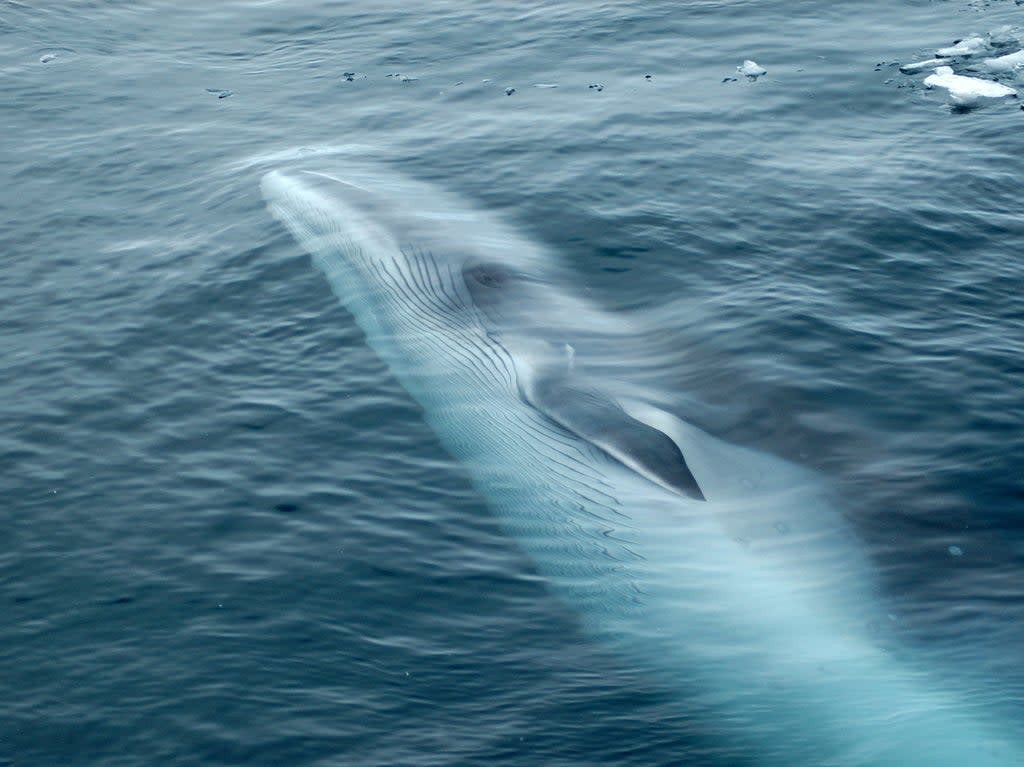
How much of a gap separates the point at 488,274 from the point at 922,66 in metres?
13.2

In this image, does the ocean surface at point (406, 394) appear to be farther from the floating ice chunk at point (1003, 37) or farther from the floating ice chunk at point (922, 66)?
the floating ice chunk at point (922, 66)

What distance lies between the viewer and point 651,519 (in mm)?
15055

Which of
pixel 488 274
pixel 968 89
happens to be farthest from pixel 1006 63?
pixel 488 274

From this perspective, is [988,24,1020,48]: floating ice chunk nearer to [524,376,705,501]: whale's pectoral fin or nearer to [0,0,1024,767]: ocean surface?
[0,0,1024,767]: ocean surface

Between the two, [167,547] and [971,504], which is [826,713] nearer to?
[971,504]

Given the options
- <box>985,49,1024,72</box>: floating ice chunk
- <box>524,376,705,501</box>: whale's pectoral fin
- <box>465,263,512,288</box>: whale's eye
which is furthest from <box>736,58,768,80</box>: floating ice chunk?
<box>524,376,705,501</box>: whale's pectoral fin

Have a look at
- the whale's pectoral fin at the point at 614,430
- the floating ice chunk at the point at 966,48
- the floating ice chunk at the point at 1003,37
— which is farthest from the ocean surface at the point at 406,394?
the whale's pectoral fin at the point at 614,430

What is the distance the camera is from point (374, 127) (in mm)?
27641

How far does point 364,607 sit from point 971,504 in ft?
22.9

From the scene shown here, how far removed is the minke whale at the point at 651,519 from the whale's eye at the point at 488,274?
0.15 ft

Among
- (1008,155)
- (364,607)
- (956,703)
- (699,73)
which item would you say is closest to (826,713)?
Answer: (956,703)

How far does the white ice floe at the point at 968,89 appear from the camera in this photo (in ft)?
85.9

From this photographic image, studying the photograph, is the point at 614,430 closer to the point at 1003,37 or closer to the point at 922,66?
the point at 922,66

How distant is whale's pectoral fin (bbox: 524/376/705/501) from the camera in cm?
1549
